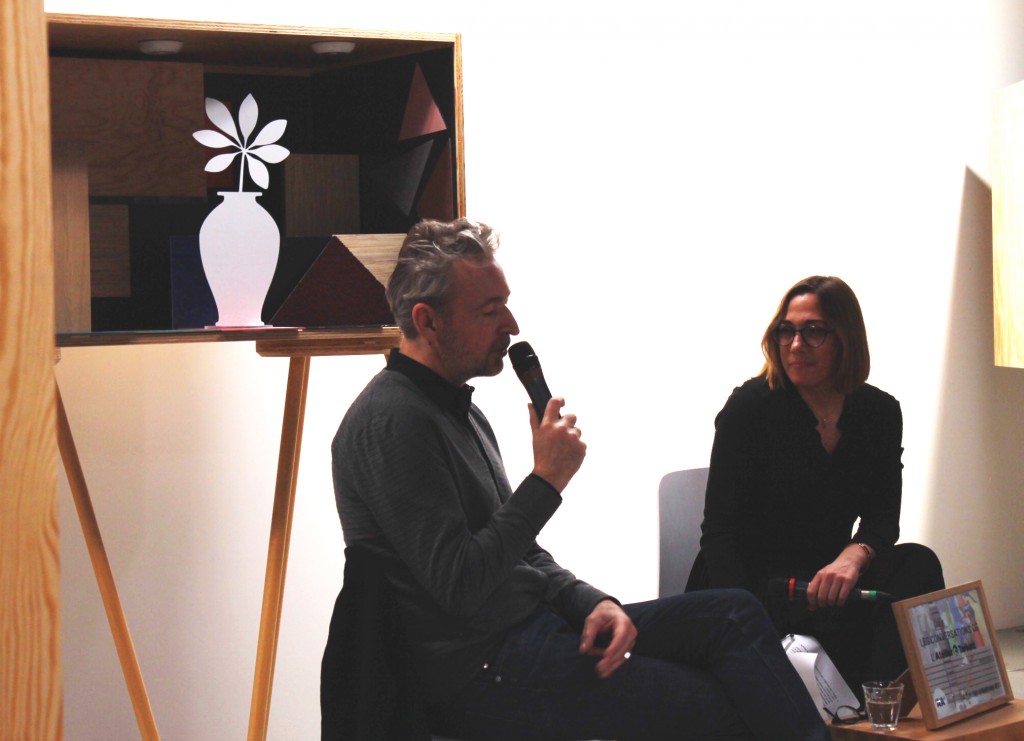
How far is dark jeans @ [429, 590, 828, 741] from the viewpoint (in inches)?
71.8

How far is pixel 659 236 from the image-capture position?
3.62 m

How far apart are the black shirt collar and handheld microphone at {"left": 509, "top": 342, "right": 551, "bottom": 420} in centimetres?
9

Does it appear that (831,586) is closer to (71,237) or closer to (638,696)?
(638,696)

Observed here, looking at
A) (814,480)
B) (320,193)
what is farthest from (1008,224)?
(320,193)

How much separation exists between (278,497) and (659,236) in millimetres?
1576

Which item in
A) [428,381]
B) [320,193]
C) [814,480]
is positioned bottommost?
[814,480]

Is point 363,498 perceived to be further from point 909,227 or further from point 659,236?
point 909,227

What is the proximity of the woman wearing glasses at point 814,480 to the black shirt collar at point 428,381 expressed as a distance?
35.4 inches

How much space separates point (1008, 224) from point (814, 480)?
1707 millimetres

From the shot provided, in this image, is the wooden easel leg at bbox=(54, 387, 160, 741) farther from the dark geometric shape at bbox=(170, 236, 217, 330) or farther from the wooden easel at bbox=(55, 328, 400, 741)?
the dark geometric shape at bbox=(170, 236, 217, 330)

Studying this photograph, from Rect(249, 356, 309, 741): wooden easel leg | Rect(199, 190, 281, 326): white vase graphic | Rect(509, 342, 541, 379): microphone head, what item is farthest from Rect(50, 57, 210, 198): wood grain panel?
Rect(509, 342, 541, 379): microphone head

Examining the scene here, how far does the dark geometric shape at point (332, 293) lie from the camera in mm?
2352

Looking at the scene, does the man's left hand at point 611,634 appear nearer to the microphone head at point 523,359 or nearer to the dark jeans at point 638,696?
the dark jeans at point 638,696

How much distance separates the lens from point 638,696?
183 cm
